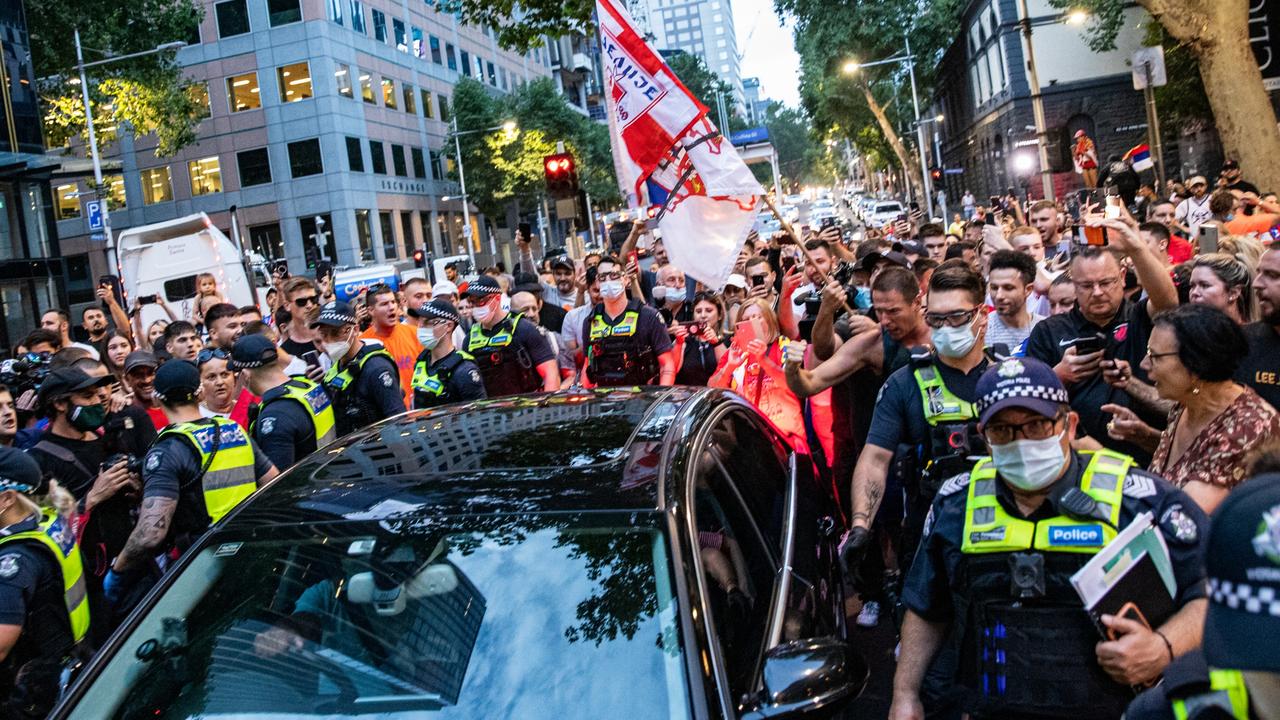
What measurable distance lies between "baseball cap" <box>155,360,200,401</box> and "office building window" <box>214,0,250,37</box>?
47.2 meters

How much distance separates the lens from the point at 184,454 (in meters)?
4.84

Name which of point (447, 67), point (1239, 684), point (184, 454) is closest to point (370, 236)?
point (447, 67)

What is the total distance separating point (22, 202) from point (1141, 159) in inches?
1001

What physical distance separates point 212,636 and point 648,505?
1.24 m

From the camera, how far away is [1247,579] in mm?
1295

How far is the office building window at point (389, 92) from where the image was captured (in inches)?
2104

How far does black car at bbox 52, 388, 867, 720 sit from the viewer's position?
9.03 ft

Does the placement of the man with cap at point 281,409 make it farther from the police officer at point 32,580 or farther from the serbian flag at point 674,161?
the serbian flag at point 674,161

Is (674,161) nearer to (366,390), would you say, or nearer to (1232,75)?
(366,390)

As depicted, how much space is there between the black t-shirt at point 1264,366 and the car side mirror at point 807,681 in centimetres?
251

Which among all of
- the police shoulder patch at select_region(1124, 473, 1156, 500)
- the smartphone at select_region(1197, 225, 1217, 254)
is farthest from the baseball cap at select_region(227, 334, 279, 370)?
the smartphone at select_region(1197, 225, 1217, 254)

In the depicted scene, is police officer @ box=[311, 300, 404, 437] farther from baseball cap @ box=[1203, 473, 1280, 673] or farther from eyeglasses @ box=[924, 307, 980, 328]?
baseball cap @ box=[1203, 473, 1280, 673]

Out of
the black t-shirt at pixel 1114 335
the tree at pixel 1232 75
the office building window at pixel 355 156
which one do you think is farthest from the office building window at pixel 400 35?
the black t-shirt at pixel 1114 335

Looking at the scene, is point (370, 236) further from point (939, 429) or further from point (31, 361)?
point (939, 429)
